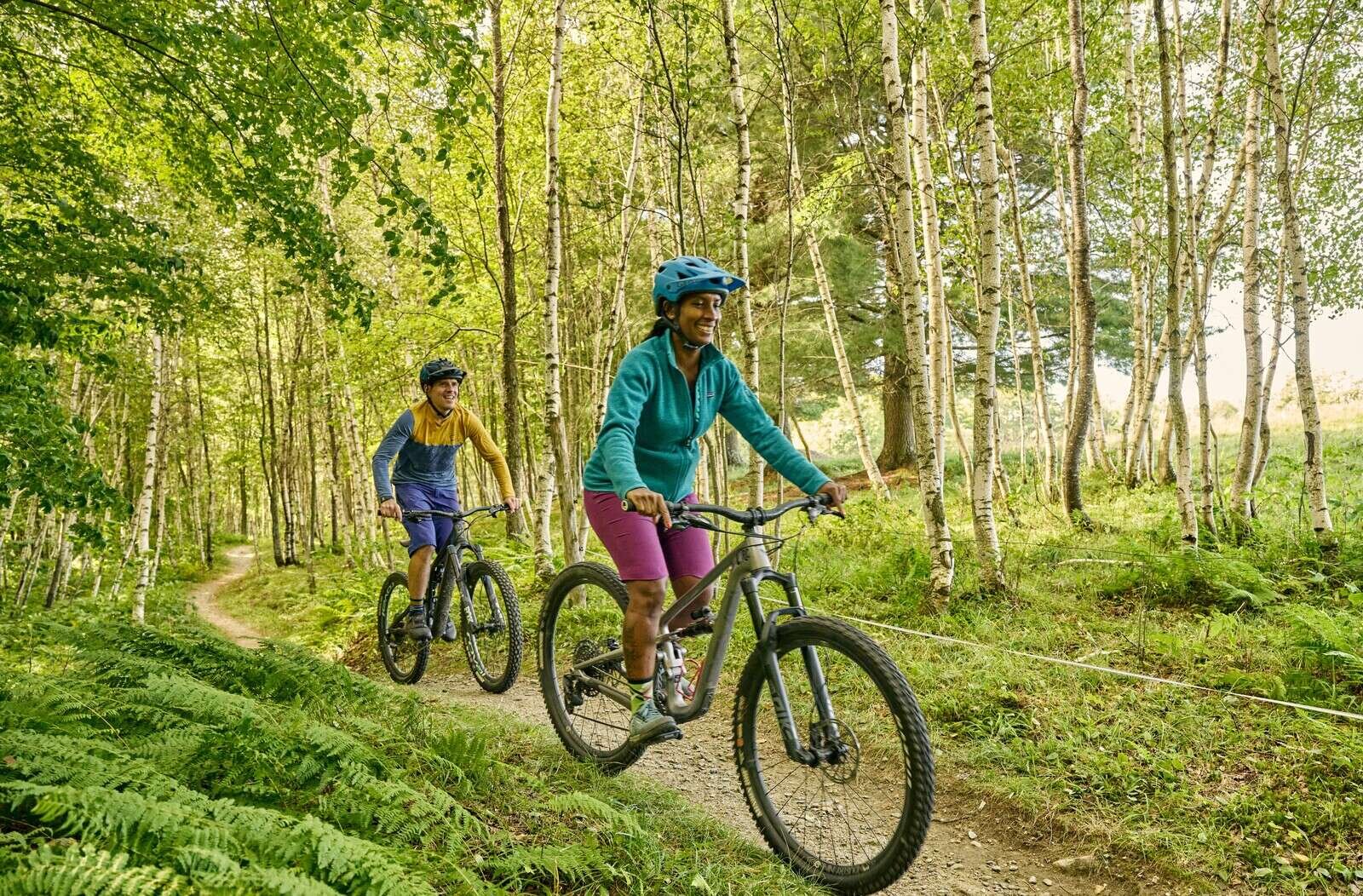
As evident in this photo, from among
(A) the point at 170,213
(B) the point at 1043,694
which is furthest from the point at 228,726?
(A) the point at 170,213

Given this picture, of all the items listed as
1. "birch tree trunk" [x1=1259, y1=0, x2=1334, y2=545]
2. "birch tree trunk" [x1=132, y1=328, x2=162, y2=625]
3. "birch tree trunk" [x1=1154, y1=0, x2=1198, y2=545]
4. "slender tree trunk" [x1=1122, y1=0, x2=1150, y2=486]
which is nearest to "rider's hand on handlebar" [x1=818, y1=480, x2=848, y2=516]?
"birch tree trunk" [x1=1154, y1=0, x2=1198, y2=545]

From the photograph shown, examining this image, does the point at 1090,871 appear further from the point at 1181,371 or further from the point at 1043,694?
the point at 1181,371

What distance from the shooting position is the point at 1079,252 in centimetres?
895

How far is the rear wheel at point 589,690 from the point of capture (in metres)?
4.17

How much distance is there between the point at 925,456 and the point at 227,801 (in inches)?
244

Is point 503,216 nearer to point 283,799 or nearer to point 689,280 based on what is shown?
point 689,280

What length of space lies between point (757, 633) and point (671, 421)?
3.70 ft

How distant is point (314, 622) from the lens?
12445 millimetres

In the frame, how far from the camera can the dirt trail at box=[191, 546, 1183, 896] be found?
3.42 metres

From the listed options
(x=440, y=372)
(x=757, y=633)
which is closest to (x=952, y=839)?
(x=757, y=633)

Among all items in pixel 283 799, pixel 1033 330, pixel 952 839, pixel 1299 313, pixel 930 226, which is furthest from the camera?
pixel 1033 330

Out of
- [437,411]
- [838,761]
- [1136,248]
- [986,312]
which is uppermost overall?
[1136,248]

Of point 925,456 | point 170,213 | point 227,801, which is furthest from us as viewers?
point 170,213

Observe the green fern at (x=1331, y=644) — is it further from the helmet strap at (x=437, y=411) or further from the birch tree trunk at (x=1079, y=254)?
the helmet strap at (x=437, y=411)
